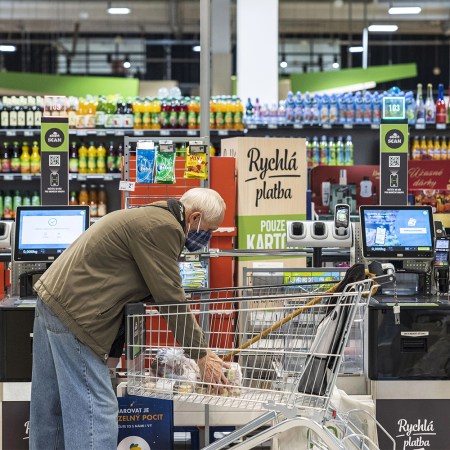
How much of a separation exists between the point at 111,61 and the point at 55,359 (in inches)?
862

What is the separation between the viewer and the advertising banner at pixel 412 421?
428 cm

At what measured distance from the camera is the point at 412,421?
429cm

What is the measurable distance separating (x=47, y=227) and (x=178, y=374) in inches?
60.6

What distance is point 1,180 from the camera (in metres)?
10.1

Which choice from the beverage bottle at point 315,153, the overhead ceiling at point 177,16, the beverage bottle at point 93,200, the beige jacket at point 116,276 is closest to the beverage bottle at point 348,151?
the beverage bottle at point 315,153

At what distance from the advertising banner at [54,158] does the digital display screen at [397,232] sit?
2.01 m

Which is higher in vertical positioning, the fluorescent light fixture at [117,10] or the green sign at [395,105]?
the fluorescent light fixture at [117,10]

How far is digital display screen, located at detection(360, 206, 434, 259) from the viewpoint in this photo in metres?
4.66

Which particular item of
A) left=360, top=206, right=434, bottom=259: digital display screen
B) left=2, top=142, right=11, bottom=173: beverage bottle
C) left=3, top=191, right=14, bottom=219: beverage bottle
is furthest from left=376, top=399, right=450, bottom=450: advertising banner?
left=2, top=142, right=11, bottom=173: beverage bottle

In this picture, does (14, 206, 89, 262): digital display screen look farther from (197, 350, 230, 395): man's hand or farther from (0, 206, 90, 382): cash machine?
(197, 350, 230, 395): man's hand

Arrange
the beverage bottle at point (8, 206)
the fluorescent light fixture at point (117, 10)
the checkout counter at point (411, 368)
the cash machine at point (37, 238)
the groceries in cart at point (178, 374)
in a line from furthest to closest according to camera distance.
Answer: the fluorescent light fixture at point (117, 10), the beverage bottle at point (8, 206), the cash machine at point (37, 238), the checkout counter at point (411, 368), the groceries in cart at point (178, 374)

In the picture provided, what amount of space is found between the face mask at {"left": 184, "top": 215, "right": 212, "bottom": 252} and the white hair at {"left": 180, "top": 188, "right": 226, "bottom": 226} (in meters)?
0.07

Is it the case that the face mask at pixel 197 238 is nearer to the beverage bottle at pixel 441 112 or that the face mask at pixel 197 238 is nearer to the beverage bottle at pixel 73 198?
the beverage bottle at pixel 73 198

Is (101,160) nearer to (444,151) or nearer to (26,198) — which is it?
(26,198)
